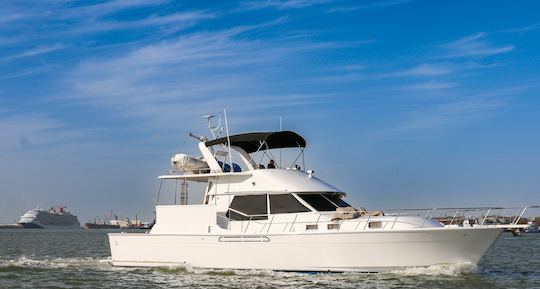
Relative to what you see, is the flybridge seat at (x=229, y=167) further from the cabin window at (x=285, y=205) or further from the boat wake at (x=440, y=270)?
the boat wake at (x=440, y=270)

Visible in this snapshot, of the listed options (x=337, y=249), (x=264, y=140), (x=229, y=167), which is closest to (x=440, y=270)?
(x=337, y=249)

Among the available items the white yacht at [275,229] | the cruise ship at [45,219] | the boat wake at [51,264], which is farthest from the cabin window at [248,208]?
the cruise ship at [45,219]

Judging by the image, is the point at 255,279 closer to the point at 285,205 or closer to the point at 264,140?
the point at 285,205

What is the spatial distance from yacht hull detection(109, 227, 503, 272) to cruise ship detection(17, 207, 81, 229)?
171537 mm

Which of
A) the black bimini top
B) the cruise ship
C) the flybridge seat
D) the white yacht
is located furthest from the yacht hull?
the cruise ship

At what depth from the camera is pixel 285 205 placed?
21.2 meters

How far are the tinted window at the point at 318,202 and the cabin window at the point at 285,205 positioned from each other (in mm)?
281

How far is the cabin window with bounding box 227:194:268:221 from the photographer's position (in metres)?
21.5

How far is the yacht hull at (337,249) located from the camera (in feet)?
62.9

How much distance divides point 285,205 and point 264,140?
2.37 metres

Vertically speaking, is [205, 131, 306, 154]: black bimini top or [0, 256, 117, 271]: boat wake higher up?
[205, 131, 306, 154]: black bimini top

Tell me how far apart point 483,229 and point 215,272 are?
8.01 m

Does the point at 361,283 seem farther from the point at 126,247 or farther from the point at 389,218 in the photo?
the point at 126,247

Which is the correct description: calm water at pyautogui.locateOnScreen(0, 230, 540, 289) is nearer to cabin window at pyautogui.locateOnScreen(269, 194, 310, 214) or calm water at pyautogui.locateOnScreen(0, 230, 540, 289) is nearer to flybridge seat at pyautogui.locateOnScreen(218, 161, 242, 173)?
cabin window at pyautogui.locateOnScreen(269, 194, 310, 214)
